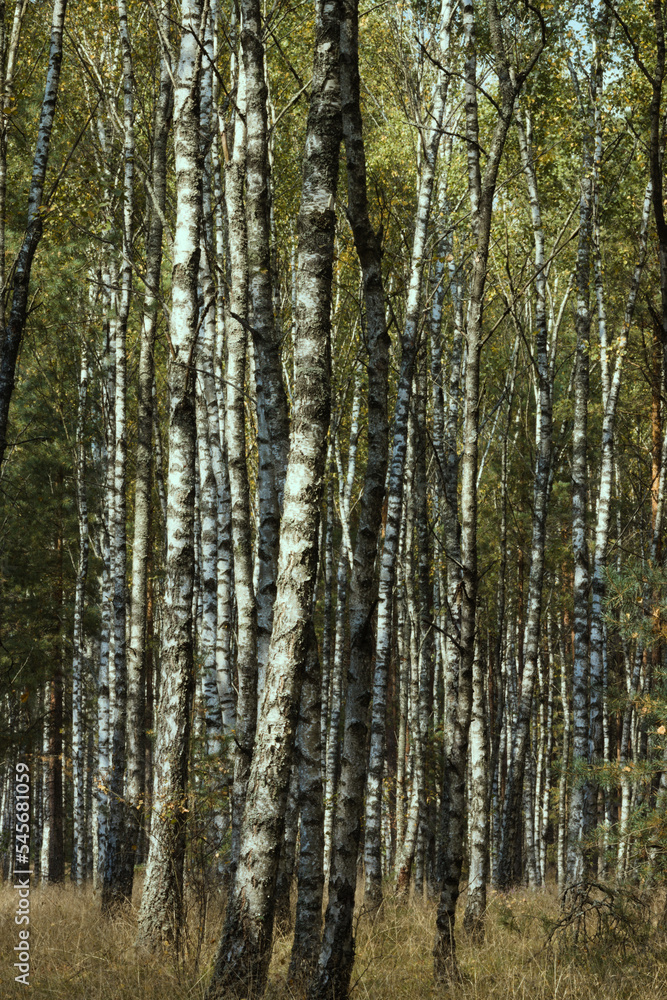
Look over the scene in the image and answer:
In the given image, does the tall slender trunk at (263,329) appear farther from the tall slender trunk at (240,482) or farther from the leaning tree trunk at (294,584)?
the leaning tree trunk at (294,584)

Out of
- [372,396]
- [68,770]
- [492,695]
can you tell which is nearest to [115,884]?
[372,396]

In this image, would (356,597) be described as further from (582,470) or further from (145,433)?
(582,470)

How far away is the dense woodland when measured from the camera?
442 cm

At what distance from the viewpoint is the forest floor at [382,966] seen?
14.8 feet

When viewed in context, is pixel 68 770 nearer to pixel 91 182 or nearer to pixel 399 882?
pixel 399 882

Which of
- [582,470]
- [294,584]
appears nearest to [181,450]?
[294,584]

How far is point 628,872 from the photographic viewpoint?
18.7ft

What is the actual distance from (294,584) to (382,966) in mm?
3439

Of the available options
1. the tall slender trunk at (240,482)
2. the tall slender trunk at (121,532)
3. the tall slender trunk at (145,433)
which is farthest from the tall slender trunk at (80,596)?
the tall slender trunk at (240,482)

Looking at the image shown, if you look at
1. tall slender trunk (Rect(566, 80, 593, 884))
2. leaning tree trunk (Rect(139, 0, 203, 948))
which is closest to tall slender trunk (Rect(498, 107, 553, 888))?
tall slender trunk (Rect(566, 80, 593, 884))

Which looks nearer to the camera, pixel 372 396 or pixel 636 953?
pixel 372 396

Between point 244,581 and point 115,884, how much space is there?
3661 millimetres

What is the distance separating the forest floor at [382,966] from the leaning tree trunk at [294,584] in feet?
1.47

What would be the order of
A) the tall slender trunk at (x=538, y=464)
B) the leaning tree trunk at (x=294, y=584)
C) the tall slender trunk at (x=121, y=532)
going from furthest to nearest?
the tall slender trunk at (x=538, y=464) → the tall slender trunk at (x=121, y=532) → the leaning tree trunk at (x=294, y=584)
